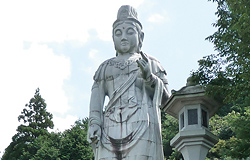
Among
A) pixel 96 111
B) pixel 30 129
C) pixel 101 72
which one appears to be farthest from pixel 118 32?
pixel 30 129

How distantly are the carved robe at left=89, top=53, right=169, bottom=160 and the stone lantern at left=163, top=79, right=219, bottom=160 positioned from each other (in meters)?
0.44

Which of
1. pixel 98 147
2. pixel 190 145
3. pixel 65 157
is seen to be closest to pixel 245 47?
pixel 190 145

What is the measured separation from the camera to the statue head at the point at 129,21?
11.1 meters

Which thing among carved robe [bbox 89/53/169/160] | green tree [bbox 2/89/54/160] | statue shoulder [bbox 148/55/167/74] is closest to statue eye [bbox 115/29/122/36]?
carved robe [bbox 89/53/169/160]

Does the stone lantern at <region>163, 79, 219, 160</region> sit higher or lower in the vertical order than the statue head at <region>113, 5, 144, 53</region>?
lower

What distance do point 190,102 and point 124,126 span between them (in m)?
1.43

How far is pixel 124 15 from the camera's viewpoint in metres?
11.3

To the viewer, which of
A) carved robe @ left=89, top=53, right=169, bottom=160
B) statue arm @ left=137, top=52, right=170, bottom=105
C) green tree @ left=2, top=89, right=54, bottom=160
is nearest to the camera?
carved robe @ left=89, top=53, right=169, bottom=160

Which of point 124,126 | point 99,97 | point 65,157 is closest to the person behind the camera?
point 124,126

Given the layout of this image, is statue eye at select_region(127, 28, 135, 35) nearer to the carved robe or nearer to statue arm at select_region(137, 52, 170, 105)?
the carved robe

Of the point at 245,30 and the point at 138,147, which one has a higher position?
the point at 245,30

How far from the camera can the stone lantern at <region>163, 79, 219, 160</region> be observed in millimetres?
9344

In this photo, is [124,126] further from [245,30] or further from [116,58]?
[245,30]

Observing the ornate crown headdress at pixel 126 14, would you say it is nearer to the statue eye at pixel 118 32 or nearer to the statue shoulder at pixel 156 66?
the statue eye at pixel 118 32
